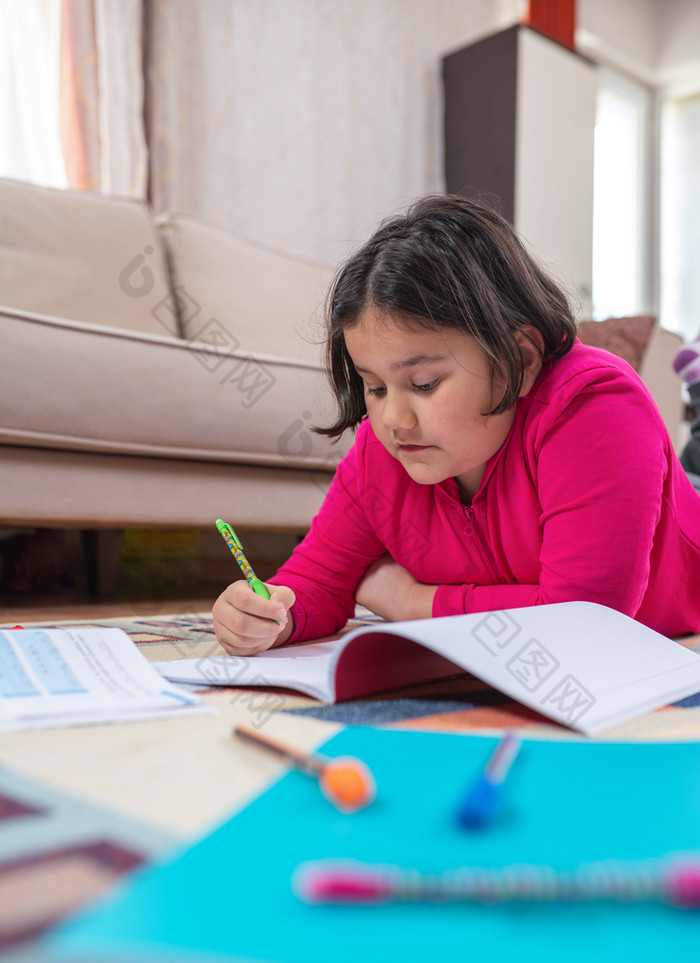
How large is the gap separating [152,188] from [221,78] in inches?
17.5

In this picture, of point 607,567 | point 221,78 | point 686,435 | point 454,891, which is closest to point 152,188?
point 221,78

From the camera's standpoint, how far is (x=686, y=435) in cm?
216

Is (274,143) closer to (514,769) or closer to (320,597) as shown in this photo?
(320,597)

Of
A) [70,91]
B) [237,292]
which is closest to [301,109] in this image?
[70,91]

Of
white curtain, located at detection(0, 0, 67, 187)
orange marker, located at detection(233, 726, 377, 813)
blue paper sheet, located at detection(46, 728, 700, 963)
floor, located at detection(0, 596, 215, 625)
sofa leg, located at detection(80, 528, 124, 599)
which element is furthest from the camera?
white curtain, located at detection(0, 0, 67, 187)

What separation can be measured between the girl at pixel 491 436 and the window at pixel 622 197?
125 inches

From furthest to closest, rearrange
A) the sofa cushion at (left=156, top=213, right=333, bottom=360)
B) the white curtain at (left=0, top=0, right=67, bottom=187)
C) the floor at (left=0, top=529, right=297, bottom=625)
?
the white curtain at (left=0, top=0, right=67, bottom=187) → the sofa cushion at (left=156, top=213, right=333, bottom=360) → the floor at (left=0, top=529, right=297, bottom=625)

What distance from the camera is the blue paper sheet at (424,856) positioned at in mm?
248

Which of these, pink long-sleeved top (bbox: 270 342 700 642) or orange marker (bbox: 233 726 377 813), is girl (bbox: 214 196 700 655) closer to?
pink long-sleeved top (bbox: 270 342 700 642)

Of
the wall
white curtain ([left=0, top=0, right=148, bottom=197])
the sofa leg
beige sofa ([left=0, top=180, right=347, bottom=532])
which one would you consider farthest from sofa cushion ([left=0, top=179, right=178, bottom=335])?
the wall

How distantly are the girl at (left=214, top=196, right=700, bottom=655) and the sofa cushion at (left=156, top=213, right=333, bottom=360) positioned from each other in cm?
93

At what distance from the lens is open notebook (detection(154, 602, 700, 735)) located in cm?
53

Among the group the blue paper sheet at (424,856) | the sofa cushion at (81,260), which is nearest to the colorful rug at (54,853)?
the blue paper sheet at (424,856)

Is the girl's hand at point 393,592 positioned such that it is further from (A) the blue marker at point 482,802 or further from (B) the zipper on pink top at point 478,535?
(A) the blue marker at point 482,802
